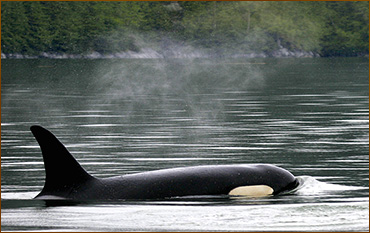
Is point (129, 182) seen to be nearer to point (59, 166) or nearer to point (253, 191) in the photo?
point (59, 166)

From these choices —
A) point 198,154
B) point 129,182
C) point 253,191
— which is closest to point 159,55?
point 198,154

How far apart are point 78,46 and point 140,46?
11.4 m

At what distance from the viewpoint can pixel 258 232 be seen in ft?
34.8

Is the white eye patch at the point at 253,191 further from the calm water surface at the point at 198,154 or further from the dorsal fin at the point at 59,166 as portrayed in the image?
the dorsal fin at the point at 59,166

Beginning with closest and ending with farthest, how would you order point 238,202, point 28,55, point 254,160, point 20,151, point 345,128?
point 238,202 < point 254,160 < point 20,151 < point 345,128 < point 28,55

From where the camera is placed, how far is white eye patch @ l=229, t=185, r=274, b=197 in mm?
13148

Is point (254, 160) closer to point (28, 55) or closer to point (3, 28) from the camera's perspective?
point (28, 55)

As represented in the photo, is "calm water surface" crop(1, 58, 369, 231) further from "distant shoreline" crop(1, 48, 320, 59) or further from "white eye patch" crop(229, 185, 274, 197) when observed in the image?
"distant shoreline" crop(1, 48, 320, 59)

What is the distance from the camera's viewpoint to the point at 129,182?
42.8 ft

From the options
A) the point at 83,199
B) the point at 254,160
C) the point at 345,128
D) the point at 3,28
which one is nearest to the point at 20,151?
the point at 254,160

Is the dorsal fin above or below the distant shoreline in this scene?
below

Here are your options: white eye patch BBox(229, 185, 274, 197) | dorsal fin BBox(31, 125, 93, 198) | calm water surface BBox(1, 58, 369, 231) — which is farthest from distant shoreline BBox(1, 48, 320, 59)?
dorsal fin BBox(31, 125, 93, 198)

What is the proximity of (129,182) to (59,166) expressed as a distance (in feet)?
3.03

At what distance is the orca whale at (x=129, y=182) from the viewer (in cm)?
1288
